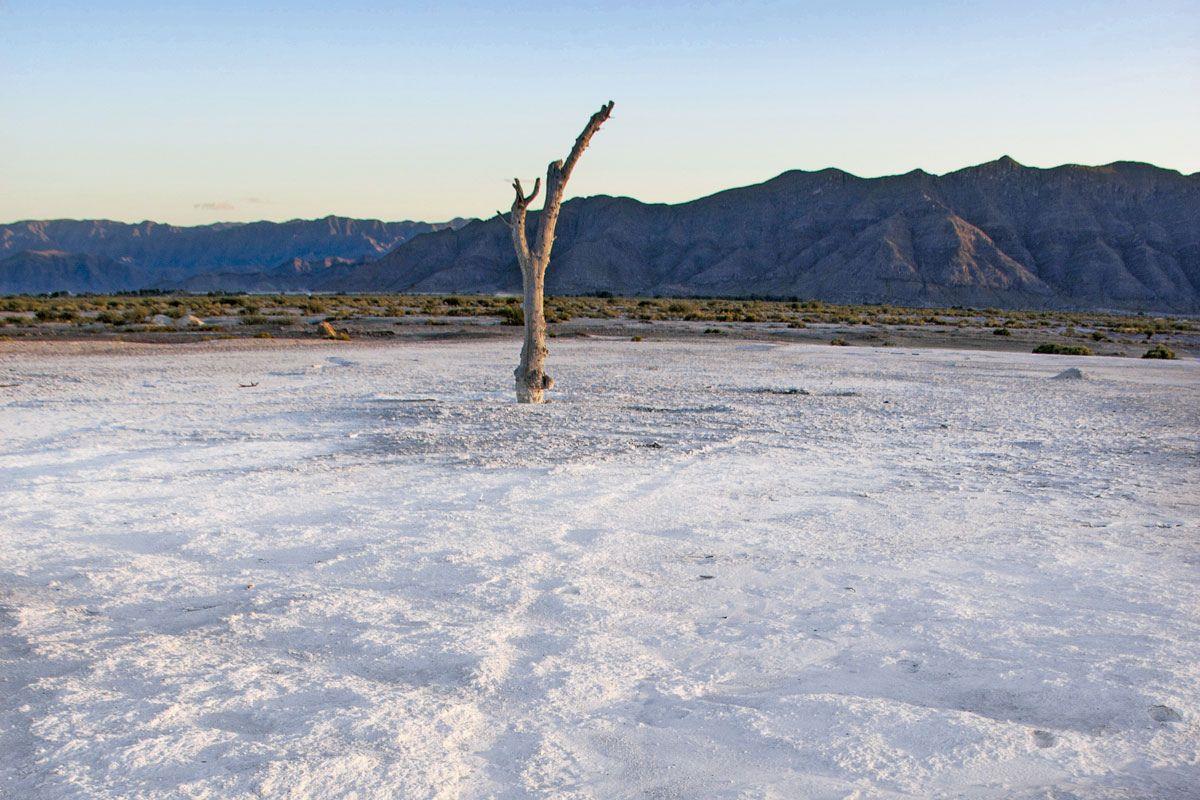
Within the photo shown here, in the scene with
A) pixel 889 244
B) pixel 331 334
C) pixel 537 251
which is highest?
pixel 889 244

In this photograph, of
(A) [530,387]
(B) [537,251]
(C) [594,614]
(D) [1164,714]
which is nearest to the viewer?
(D) [1164,714]

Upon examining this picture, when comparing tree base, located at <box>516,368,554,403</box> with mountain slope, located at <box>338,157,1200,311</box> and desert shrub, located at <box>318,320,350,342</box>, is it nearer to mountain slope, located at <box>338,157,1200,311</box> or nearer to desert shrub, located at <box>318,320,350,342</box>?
desert shrub, located at <box>318,320,350,342</box>

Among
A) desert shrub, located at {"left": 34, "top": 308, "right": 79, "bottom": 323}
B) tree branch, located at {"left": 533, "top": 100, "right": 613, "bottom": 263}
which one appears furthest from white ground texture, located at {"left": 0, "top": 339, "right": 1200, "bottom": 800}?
desert shrub, located at {"left": 34, "top": 308, "right": 79, "bottom": 323}

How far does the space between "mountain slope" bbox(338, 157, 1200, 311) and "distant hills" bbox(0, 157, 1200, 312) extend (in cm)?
23

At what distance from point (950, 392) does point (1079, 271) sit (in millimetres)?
103258

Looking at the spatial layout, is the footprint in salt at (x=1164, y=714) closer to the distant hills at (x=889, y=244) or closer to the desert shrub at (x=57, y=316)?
the desert shrub at (x=57, y=316)

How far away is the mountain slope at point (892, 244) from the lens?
104 m

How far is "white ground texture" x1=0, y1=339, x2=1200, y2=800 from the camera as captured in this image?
11.3 ft

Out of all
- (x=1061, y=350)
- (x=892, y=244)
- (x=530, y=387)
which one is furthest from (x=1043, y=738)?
(x=892, y=244)

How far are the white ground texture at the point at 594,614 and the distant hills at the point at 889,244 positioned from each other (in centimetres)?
9814

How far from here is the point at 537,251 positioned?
14.1 m

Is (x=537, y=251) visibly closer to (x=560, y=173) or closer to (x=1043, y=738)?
(x=560, y=173)

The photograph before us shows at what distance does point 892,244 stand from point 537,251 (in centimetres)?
10318

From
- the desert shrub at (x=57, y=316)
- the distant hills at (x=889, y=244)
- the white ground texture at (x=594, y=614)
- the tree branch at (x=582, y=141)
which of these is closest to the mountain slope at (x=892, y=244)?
the distant hills at (x=889, y=244)
